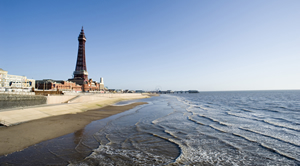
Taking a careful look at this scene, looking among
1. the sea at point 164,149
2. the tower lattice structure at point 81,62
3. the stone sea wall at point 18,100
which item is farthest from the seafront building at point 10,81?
the sea at point 164,149

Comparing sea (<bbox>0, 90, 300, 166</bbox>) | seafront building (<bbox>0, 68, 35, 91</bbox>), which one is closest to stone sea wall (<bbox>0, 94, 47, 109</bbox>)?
sea (<bbox>0, 90, 300, 166</bbox>)

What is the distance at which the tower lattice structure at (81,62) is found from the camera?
8969 centimetres

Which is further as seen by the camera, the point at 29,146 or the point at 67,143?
the point at 67,143

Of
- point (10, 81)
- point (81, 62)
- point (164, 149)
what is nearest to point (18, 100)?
point (164, 149)

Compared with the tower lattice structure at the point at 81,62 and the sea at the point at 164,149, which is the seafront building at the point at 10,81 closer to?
the tower lattice structure at the point at 81,62

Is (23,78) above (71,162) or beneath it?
above

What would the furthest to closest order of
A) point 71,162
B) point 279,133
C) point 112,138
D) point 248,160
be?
point 279,133 → point 112,138 → point 248,160 → point 71,162

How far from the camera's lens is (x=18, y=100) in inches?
923

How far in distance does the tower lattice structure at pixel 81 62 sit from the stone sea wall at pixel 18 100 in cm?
6636

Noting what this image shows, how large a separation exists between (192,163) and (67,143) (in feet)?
26.1

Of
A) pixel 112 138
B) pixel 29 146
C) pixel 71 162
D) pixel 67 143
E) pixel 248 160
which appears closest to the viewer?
pixel 71 162

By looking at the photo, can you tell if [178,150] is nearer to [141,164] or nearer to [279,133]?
[141,164]

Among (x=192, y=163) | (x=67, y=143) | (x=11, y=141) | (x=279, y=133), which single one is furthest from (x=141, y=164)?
(x=279, y=133)

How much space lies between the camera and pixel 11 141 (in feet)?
32.9
